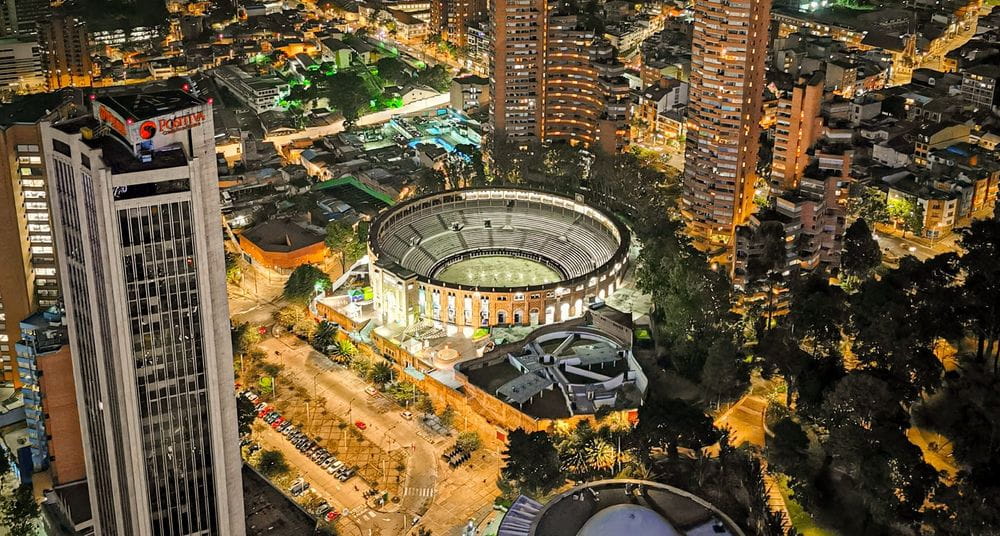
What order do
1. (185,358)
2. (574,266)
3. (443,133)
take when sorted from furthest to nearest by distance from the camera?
(443,133) < (574,266) < (185,358)

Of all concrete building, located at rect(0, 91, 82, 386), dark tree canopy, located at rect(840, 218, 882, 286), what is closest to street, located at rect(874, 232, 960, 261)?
dark tree canopy, located at rect(840, 218, 882, 286)

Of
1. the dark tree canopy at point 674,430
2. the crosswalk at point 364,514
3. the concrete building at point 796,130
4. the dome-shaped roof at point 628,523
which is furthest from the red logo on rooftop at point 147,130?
the concrete building at point 796,130

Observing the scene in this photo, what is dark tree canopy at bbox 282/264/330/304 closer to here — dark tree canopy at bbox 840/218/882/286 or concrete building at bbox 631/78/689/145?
dark tree canopy at bbox 840/218/882/286

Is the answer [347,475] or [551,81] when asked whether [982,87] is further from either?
[347,475]

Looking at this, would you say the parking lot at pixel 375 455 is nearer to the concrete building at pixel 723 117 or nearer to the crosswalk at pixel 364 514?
the crosswalk at pixel 364 514

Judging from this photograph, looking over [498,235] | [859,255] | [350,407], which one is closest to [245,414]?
[350,407]

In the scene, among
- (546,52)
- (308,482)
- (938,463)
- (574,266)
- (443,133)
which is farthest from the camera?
(443,133)

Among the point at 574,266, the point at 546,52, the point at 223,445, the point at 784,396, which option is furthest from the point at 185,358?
the point at 546,52

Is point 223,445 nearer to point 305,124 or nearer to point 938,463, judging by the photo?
point 938,463
